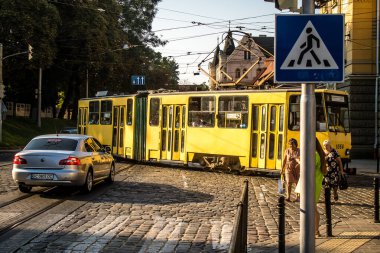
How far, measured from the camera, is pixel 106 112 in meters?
25.6

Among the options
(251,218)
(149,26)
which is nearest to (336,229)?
(251,218)

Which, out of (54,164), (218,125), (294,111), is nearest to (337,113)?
(294,111)

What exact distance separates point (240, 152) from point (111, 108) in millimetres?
8884

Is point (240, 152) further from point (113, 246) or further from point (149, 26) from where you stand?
point (149, 26)

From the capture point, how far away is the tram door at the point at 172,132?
68.0 ft

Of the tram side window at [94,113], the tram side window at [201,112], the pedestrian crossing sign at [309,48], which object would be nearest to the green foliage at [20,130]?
the tram side window at [94,113]

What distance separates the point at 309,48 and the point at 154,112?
57.4 feet

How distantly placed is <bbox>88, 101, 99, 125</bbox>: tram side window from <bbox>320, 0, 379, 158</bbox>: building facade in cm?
1355

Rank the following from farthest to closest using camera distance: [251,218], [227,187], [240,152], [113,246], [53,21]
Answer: [53,21]
[240,152]
[227,187]
[251,218]
[113,246]

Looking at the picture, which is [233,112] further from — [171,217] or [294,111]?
[171,217]

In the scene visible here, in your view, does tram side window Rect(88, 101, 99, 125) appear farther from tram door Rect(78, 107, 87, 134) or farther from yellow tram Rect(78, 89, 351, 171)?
yellow tram Rect(78, 89, 351, 171)

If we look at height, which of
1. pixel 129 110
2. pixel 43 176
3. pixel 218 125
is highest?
pixel 129 110

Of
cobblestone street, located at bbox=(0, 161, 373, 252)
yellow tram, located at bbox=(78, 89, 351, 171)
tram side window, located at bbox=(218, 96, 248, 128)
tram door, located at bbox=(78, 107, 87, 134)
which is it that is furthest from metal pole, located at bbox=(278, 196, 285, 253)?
tram door, located at bbox=(78, 107, 87, 134)

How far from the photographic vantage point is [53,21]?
138 feet
